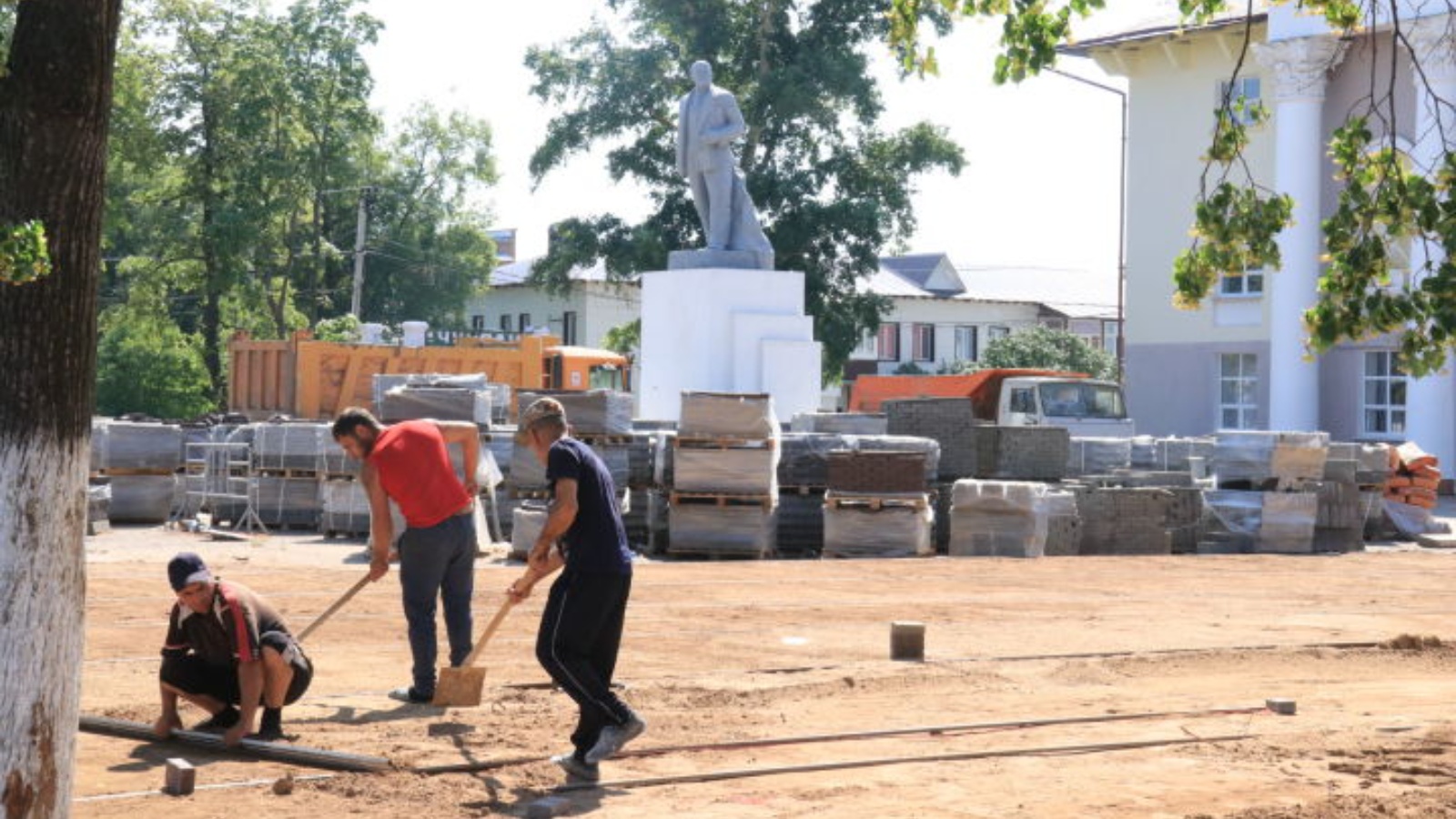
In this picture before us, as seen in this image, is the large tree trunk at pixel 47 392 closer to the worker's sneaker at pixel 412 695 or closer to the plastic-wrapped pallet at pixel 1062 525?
the worker's sneaker at pixel 412 695

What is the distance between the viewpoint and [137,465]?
26562 mm

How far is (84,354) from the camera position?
7309 mm

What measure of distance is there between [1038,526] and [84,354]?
16.8 meters

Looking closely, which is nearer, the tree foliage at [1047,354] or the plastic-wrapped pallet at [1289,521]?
the plastic-wrapped pallet at [1289,521]

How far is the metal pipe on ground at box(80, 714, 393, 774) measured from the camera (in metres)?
9.10

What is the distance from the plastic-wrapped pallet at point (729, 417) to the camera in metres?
22.1

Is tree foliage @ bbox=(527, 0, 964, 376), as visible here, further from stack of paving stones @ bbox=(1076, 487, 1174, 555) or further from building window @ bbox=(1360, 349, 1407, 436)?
stack of paving stones @ bbox=(1076, 487, 1174, 555)

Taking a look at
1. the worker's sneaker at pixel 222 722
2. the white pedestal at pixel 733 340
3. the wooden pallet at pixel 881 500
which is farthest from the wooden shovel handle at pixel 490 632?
the white pedestal at pixel 733 340

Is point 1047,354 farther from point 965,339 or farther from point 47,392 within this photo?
point 47,392

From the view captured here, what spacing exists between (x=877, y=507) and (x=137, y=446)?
10806 millimetres

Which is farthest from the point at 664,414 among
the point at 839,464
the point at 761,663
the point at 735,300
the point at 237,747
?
the point at 237,747

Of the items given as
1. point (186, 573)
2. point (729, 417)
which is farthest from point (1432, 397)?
point (186, 573)

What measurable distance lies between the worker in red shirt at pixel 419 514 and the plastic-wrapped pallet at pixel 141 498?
1662cm

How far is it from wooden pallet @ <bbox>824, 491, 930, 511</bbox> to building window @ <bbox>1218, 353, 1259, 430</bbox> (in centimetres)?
2526
